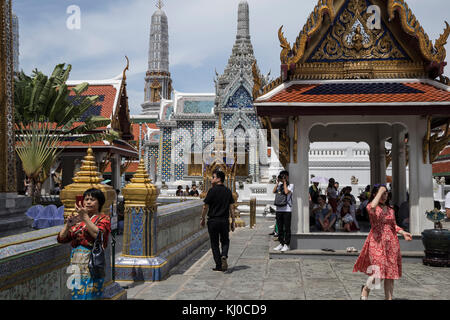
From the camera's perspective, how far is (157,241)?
22.9 ft

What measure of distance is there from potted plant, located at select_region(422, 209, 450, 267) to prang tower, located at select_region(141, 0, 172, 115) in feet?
175

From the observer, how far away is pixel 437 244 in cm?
753

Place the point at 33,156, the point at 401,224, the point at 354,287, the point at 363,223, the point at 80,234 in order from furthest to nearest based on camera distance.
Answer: the point at 33,156 → the point at 363,223 → the point at 401,224 → the point at 354,287 → the point at 80,234

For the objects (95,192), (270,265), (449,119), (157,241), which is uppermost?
(449,119)

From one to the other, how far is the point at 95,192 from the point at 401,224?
7476 mm

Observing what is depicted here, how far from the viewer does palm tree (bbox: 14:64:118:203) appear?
16.1 m

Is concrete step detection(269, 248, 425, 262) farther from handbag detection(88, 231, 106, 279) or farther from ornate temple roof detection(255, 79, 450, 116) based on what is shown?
handbag detection(88, 231, 106, 279)

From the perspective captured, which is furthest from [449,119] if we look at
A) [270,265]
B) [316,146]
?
[316,146]

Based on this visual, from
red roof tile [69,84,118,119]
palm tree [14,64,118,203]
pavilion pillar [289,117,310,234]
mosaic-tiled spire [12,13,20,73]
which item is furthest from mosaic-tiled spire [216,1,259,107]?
pavilion pillar [289,117,310,234]

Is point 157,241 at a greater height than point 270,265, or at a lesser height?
greater

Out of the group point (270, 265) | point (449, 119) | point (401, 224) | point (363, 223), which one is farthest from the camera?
point (363, 223)

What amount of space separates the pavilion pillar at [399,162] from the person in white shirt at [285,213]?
11.8 feet

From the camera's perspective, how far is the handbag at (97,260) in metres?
3.59

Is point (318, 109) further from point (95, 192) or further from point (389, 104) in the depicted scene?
point (95, 192)
